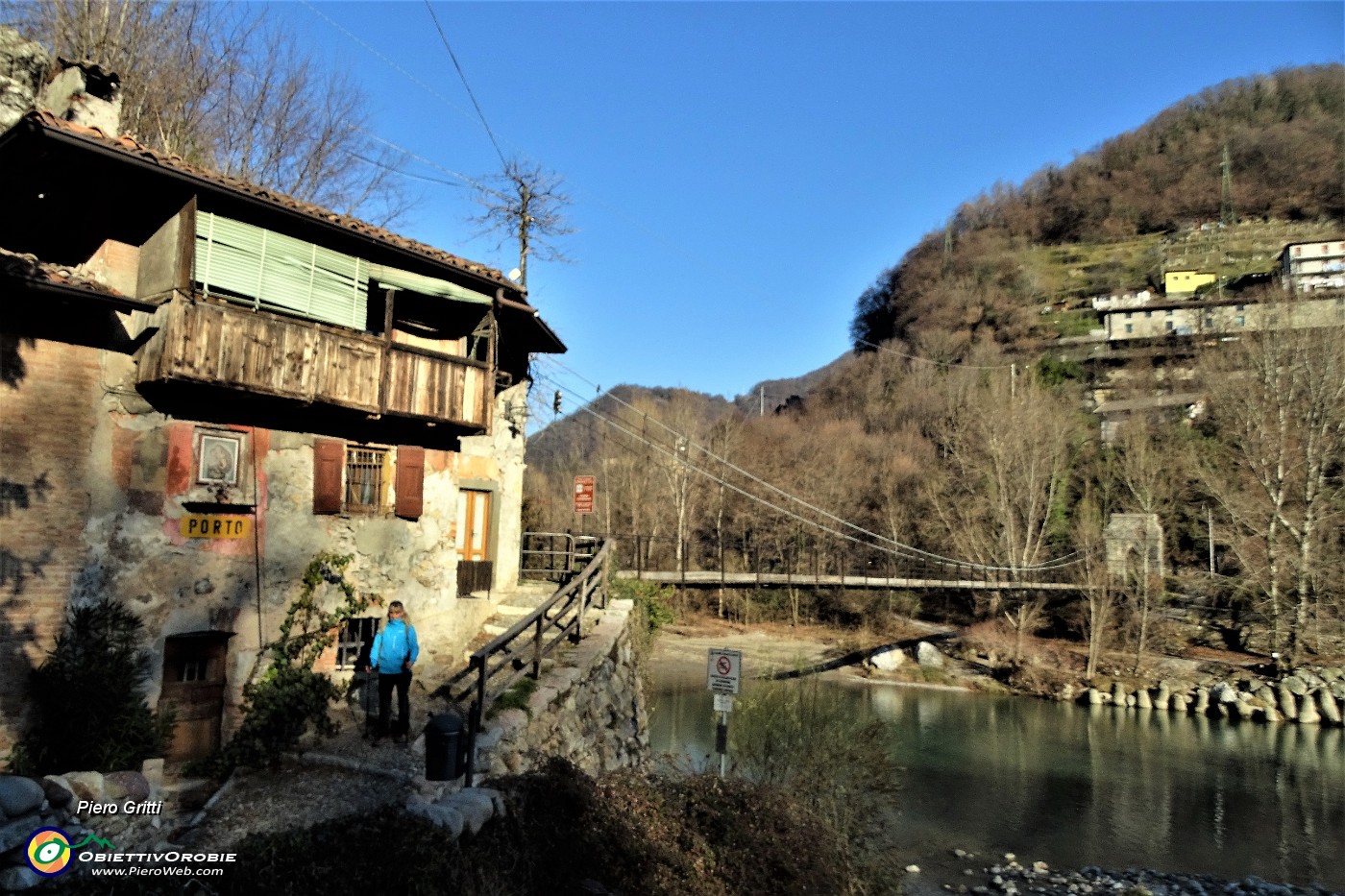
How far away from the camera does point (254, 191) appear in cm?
901

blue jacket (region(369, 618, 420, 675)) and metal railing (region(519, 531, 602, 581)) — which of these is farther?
metal railing (region(519, 531, 602, 581))

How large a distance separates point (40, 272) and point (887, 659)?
30274 millimetres

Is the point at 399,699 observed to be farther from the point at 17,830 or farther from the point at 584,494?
the point at 584,494

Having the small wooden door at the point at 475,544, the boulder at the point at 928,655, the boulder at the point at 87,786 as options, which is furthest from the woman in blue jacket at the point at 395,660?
the boulder at the point at 928,655

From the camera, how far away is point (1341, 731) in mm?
23016

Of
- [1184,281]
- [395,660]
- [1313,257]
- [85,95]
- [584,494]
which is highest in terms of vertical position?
[1313,257]

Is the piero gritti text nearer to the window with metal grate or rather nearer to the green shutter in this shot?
the window with metal grate

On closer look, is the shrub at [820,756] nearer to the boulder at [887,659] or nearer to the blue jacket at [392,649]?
the blue jacket at [392,649]

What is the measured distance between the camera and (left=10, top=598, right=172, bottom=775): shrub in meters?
7.72

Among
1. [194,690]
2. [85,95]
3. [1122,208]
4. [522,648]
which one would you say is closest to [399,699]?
[522,648]

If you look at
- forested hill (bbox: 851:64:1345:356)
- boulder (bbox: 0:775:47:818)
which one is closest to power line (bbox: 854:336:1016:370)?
forested hill (bbox: 851:64:1345:356)

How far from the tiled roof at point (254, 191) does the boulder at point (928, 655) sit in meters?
26.0

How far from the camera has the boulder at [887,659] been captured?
31891 millimetres

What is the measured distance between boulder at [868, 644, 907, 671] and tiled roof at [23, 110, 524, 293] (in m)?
25.2
